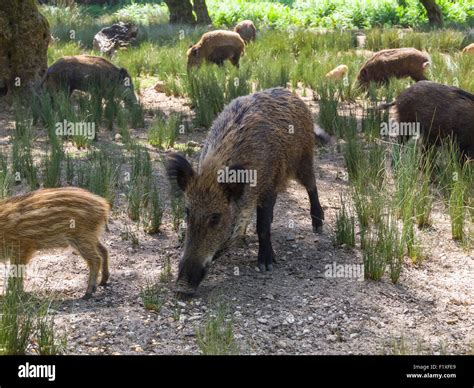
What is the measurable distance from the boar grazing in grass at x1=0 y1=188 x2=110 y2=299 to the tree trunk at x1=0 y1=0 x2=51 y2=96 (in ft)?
16.8

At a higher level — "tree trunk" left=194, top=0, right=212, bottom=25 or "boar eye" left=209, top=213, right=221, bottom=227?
"tree trunk" left=194, top=0, right=212, bottom=25

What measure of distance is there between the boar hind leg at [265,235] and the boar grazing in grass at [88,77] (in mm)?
4519

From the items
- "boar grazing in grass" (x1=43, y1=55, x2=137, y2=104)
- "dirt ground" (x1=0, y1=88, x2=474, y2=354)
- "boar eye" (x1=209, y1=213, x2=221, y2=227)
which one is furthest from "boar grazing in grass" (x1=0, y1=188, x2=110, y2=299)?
"boar grazing in grass" (x1=43, y1=55, x2=137, y2=104)

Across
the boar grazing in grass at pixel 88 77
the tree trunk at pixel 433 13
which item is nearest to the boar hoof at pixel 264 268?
the boar grazing in grass at pixel 88 77

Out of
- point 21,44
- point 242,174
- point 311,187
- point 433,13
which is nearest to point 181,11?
point 433,13

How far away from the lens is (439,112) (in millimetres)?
7199

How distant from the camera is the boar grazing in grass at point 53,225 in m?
4.63

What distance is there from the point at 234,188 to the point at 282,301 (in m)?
0.79

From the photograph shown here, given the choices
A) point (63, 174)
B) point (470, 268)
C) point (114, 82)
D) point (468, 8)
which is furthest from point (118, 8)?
point (470, 268)

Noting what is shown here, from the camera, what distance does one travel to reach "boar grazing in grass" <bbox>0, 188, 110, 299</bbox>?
15.2 ft

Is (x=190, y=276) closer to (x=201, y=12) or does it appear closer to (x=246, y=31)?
(x=246, y=31)

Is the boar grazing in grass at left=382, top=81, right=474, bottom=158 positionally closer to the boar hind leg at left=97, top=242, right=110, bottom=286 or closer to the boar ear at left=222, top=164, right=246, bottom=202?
the boar ear at left=222, top=164, right=246, bottom=202
